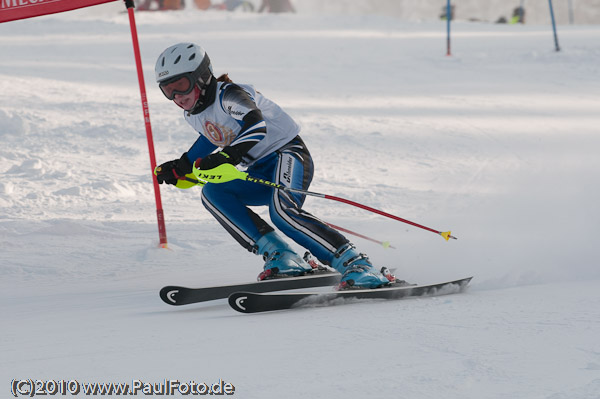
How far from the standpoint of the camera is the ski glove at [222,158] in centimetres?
358

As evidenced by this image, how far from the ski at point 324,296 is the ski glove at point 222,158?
65 centimetres

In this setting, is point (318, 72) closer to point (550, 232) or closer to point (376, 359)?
point (550, 232)

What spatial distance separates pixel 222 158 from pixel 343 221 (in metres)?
2.67

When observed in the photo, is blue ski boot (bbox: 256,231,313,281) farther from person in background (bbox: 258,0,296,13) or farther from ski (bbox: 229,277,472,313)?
person in background (bbox: 258,0,296,13)

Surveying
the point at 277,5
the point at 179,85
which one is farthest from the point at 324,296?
the point at 277,5

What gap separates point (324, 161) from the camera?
8312 millimetres

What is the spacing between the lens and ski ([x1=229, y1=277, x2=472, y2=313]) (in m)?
3.38

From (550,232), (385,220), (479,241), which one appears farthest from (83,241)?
(550,232)

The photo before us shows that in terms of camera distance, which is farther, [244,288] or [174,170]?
[174,170]

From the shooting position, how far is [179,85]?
374 centimetres

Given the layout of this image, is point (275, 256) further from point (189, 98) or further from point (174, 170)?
point (189, 98)

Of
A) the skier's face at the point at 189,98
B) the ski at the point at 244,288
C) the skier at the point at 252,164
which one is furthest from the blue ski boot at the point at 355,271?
Answer: the skier's face at the point at 189,98

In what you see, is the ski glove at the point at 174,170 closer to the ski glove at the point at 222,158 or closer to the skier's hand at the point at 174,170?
the skier's hand at the point at 174,170

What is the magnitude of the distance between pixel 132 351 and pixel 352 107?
8.30 meters
